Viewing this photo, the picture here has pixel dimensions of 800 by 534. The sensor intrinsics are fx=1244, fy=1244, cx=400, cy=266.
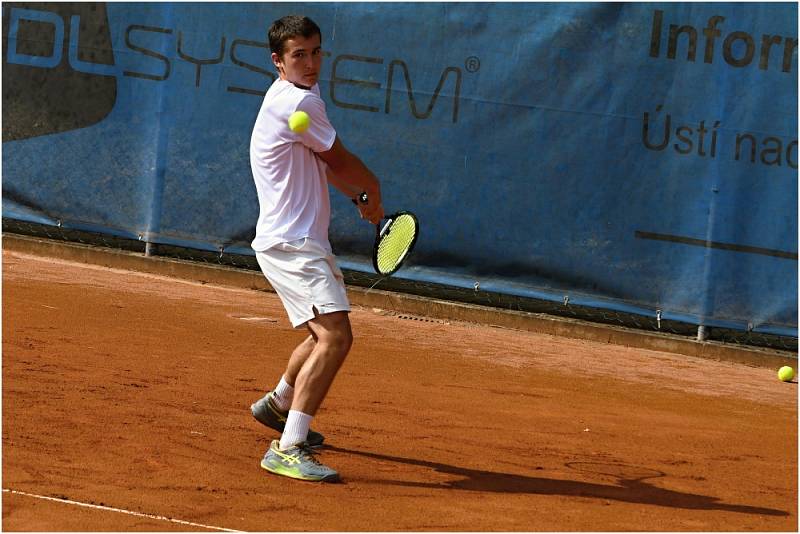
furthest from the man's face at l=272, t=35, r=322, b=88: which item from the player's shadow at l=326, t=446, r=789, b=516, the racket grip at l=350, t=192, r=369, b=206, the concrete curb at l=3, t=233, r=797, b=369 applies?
the concrete curb at l=3, t=233, r=797, b=369

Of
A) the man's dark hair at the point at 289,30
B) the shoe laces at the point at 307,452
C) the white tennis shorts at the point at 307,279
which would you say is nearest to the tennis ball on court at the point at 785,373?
the white tennis shorts at the point at 307,279

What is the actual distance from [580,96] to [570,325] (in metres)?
1.64

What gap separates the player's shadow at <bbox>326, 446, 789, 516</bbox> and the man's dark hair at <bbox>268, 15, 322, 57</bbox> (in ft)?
5.14

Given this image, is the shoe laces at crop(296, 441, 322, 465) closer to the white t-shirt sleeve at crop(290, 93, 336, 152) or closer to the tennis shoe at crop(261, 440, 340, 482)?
the tennis shoe at crop(261, 440, 340, 482)

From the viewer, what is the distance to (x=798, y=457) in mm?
5582

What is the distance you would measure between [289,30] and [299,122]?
35cm

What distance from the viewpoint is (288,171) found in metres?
4.45

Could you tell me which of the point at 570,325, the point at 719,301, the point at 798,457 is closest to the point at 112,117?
the point at 570,325

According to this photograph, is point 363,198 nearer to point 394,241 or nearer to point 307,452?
point 394,241

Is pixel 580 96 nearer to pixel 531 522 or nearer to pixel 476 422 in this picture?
pixel 476 422

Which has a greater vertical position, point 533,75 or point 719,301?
point 533,75

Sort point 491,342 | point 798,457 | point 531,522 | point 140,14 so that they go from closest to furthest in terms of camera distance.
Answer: point 531,522 < point 798,457 < point 491,342 < point 140,14

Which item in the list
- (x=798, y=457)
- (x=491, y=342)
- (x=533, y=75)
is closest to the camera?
(x=798, y=457)

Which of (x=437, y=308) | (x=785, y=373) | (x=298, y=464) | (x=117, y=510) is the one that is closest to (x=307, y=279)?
(x=298, y=464)
